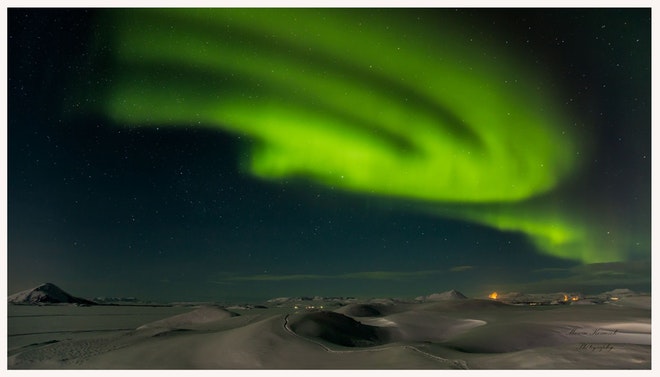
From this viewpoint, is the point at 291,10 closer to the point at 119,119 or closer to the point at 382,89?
the point at 382,89

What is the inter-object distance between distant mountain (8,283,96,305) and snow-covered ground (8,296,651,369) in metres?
0.13

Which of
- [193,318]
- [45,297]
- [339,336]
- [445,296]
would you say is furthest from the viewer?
[445,296]

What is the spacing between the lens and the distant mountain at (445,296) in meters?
8.25

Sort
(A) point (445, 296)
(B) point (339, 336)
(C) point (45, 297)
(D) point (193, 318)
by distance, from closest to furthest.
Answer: (B) point (339, 336) < (C) point (45, 297) < (D) point (193, 318) < (A) point (445, 296)

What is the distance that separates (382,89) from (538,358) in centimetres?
456

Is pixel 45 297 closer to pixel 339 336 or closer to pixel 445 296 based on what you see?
pixel 339 336

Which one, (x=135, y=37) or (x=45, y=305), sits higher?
(x=135, y=37)

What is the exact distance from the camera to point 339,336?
6836 millimetres

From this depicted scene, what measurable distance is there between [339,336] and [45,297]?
15.1 ft

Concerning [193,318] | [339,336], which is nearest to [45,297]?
[193,318]

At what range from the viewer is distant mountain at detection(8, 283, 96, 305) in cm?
712

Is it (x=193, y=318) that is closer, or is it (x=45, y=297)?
(x=45, y=297)

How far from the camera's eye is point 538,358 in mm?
5262

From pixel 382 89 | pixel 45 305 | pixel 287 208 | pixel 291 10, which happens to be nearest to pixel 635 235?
pixel 382 89
